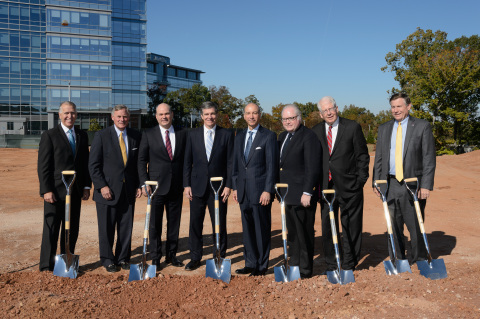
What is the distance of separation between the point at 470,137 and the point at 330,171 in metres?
31.3

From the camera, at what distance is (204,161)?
18.8ft

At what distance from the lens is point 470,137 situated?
31.8 m

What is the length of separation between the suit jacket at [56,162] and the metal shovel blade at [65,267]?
2.62 feet

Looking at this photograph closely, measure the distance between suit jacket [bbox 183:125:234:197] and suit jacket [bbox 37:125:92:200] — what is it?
1482 mm

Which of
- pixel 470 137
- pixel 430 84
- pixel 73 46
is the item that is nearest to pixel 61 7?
pixel 73 46

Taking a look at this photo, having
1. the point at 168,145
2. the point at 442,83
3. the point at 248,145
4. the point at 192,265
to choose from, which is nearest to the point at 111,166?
the point at 168,145

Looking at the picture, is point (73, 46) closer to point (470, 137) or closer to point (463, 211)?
point (470, 137)

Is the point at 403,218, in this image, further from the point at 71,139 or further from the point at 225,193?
the point at 71,139

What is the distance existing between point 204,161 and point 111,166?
1.30 meters

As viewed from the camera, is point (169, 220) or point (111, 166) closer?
point (111, 166)

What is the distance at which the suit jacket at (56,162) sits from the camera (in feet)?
18.0

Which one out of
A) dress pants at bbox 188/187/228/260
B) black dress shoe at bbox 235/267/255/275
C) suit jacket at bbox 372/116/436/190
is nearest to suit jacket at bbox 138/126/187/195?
dress pants at bbox 188/187/228/260

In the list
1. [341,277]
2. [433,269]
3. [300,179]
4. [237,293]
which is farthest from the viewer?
[300,179]

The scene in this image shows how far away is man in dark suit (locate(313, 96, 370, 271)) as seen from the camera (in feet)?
17.2
